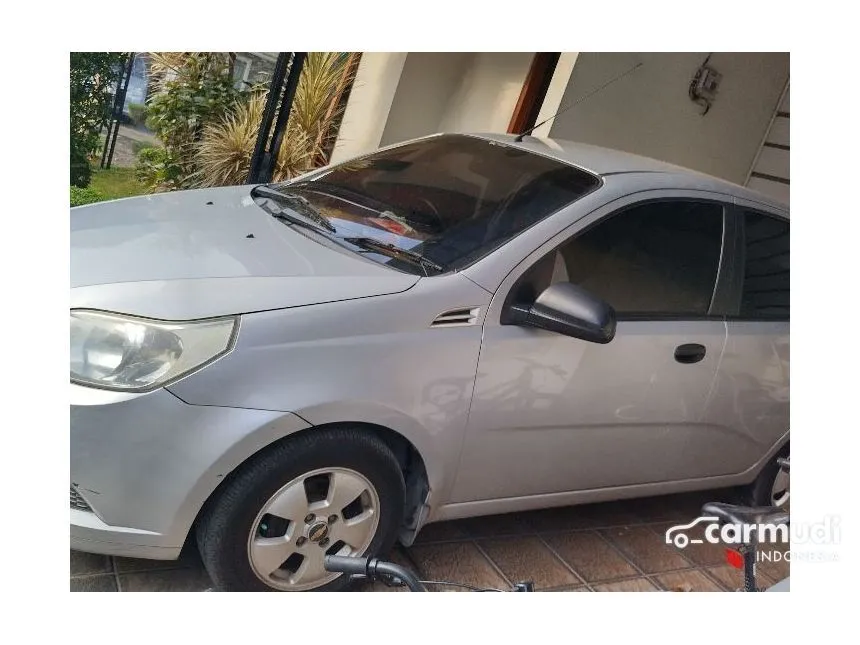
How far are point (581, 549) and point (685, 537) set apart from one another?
0.36 meters

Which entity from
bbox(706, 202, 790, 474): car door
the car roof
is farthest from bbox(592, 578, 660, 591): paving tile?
A: the car roof

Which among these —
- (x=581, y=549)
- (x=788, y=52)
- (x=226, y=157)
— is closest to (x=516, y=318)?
(x=581, y=549)

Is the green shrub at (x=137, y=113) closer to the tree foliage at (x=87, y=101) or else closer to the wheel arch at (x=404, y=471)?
the tree foliage at (x=87, y=101)

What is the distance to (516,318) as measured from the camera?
248 centimetres

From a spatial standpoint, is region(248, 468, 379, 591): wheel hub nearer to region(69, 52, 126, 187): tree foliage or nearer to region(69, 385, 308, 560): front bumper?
region(69, 385, 308, 560): front bumper

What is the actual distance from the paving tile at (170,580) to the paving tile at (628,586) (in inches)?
49.1

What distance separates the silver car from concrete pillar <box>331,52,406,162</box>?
146 centimetres

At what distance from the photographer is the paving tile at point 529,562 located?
108 inches

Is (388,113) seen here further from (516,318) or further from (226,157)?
(516,318)

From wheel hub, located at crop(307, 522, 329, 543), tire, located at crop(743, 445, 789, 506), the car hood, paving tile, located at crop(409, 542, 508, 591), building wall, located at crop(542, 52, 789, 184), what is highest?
building wall, located at crop(542, 52, 789, 184)

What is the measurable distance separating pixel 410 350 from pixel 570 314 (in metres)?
0.47

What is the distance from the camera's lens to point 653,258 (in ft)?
9.42

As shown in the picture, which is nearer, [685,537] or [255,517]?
[255,517]

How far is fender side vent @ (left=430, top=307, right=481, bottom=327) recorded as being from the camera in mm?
2381
